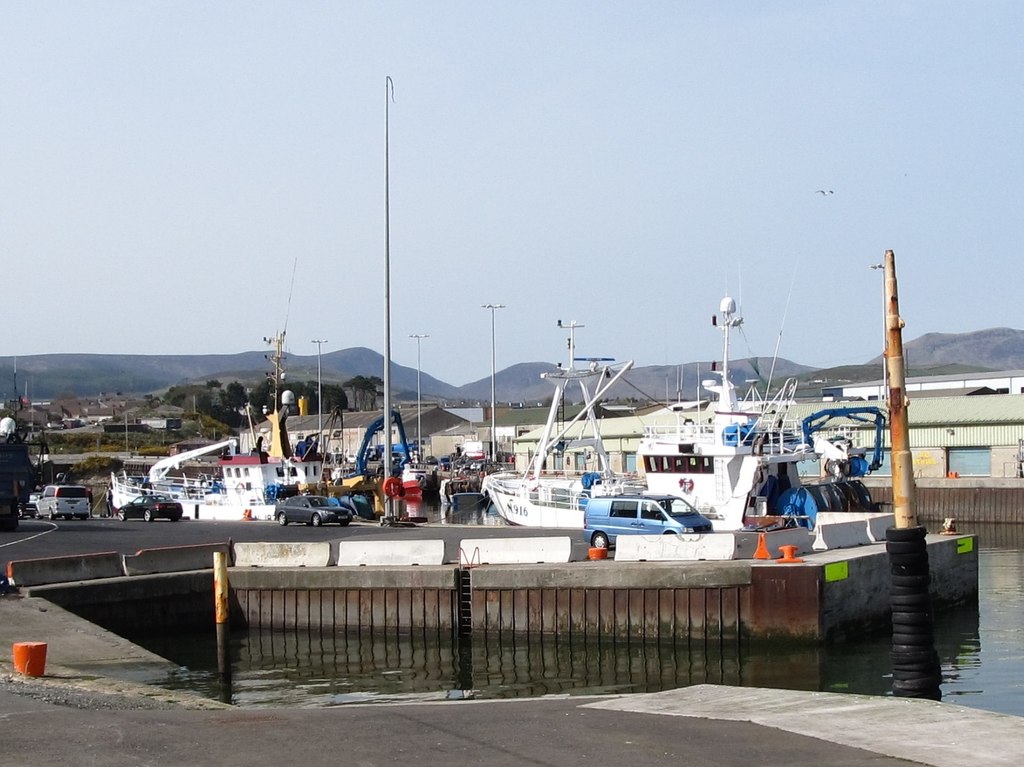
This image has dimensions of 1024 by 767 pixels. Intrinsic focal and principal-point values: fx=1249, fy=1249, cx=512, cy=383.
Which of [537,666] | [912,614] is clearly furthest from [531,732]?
[537,666]

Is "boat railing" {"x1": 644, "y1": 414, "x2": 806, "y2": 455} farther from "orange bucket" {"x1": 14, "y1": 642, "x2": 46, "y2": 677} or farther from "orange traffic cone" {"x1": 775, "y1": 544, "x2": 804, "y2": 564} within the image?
"orange bucket" {"x1": 14, "y1": 642, "x2": 46, "y2": 677}

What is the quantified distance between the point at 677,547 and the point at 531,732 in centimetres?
1464

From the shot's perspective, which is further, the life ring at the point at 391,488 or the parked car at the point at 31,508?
the parked car at the point at 31,508

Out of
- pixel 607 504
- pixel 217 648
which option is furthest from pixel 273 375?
pixel 217 648

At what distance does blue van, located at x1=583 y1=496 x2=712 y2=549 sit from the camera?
114 ft

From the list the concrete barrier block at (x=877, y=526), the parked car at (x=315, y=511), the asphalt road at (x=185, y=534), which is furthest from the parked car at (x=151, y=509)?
the concrete barrier block at (x=877, y=526)

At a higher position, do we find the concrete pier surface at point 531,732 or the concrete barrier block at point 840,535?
the concrete barrier block at point 840,535

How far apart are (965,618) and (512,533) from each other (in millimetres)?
16573

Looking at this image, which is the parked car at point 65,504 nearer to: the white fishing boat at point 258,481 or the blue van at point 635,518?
the white fishing boat at point 258,481

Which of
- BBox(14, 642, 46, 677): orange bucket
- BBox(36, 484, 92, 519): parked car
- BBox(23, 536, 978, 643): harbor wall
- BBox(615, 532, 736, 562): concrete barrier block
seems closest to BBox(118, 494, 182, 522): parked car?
BBox(36, 484, 92, 519): parked car

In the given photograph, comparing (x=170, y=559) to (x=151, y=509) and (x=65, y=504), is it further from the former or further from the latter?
(x=65, y=504)

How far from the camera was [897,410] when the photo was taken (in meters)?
15.5

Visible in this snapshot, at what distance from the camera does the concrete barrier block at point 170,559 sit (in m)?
29.8

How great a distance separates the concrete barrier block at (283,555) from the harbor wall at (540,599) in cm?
53
